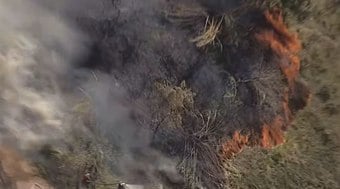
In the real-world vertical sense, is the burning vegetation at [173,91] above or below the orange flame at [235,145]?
above

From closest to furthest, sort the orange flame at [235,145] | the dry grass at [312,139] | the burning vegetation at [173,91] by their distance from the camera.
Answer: the dry grass at [312,139]
the burning vegetation at [173,91]
the orange flame at [235,145]

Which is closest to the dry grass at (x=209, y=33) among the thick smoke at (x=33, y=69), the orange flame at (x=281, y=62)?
the orange flame at (x=281, y=62)

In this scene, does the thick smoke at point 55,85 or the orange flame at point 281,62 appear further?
the thick smoke at point 55,85

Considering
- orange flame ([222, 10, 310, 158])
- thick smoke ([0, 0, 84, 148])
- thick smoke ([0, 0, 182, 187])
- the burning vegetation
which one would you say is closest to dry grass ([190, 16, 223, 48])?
the burning vegetation

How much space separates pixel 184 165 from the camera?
3578 mm

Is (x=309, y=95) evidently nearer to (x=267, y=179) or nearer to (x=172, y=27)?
(x=267, y=179)

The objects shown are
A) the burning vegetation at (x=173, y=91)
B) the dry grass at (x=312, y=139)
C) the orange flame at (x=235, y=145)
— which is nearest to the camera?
the dry grass at (x=312, y=139)

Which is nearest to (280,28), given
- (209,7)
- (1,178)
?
(209,7)

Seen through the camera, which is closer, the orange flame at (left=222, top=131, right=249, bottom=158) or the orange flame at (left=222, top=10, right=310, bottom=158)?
the orange flame at (left=222, top=10, right=310, bottom=158)

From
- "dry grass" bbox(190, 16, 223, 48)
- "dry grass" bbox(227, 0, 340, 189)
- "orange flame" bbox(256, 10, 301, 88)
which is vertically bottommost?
"dry grass" bbox(227, 0, 340, 189)

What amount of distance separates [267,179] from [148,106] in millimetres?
957

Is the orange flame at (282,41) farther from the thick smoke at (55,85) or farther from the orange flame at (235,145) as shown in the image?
the thick smoke at (55,85)

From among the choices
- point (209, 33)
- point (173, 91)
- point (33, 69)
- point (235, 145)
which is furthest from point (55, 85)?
point (235, 145)

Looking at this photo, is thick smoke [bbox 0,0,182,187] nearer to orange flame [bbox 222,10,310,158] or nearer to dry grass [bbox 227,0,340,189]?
dry grass [bbox 227,0,340,189]
